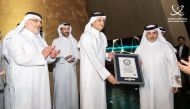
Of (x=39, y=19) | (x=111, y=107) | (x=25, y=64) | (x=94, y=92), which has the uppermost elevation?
(x=39, y=19)

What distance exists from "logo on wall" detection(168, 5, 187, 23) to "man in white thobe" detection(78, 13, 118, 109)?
6163mm

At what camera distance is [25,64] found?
14.3 feet

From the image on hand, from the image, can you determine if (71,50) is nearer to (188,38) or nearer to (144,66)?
(144,66)

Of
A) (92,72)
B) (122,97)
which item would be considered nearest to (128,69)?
(92,72)

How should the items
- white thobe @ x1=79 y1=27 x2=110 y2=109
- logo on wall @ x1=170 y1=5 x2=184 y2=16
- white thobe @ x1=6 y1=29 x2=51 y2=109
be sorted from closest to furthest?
white thobe @ x1=6 y1=29 x2=51 y2=109
white thobe @ x1=79 y1=27 x2=110 y2=109
logo on wall @ x1=170 y1=5 x2=184 y2=16

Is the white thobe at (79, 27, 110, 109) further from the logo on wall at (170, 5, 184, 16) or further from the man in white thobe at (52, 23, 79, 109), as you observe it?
the logo on wall at (170, 5, 184, 16)

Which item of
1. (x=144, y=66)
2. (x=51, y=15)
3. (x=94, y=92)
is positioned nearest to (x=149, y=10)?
(x=51, y=15)

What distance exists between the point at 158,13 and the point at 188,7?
1006 mm

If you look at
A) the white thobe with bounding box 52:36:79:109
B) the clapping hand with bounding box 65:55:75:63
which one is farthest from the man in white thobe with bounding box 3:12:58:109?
the white thobe with bounding box 52:36:79:109

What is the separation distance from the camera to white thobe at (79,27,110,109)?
4775 mm

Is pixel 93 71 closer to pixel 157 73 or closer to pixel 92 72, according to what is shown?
pixel 92 72

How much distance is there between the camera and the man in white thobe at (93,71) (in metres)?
4.78

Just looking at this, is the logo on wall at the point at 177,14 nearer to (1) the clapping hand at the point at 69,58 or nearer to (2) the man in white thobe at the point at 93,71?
(1) the clapping hand at the point at 69,58

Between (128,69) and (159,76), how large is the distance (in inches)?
23.1
